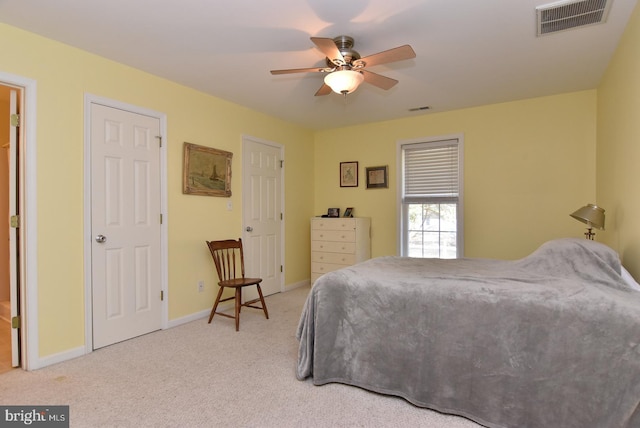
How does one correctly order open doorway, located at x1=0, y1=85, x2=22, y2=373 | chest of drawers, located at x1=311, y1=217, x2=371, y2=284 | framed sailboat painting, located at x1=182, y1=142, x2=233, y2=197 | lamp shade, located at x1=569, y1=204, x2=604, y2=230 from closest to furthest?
open doorway, located at x1=0, y1=85, x2=22, y2=373, lamp shade, located at x1=569, y1=204, x2=604, y2=230, framed sailboat painting, located at x1=182, y1=142, x2=233, y2=197, chest of drawers, located at x1=311, y1=217, x2=371, y2=284

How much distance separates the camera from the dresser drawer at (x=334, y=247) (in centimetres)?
472

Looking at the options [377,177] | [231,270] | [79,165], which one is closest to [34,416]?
[79,165]

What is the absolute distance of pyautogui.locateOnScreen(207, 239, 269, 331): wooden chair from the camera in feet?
11.2

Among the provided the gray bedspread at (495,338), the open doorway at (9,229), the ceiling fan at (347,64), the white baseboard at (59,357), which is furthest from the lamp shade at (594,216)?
the open doorway at (9,229)

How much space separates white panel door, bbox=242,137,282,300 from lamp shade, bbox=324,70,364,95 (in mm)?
2055

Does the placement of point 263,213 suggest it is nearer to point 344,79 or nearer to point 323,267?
point 323,267

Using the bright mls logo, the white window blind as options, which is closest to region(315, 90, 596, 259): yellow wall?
the white window blind

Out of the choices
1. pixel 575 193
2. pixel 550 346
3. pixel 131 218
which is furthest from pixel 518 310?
pixel 131 218

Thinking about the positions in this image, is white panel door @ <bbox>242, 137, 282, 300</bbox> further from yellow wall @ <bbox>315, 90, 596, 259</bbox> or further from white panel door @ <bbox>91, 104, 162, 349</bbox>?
yellow wall @ <bbox>315, 90, 596, 259</bbox>

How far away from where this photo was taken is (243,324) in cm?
346

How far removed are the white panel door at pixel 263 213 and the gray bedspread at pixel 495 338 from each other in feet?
6.99

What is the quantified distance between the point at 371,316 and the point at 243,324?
5.67 feet

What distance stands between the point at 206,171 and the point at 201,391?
227 cm

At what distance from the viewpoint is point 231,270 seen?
13.4 ft
